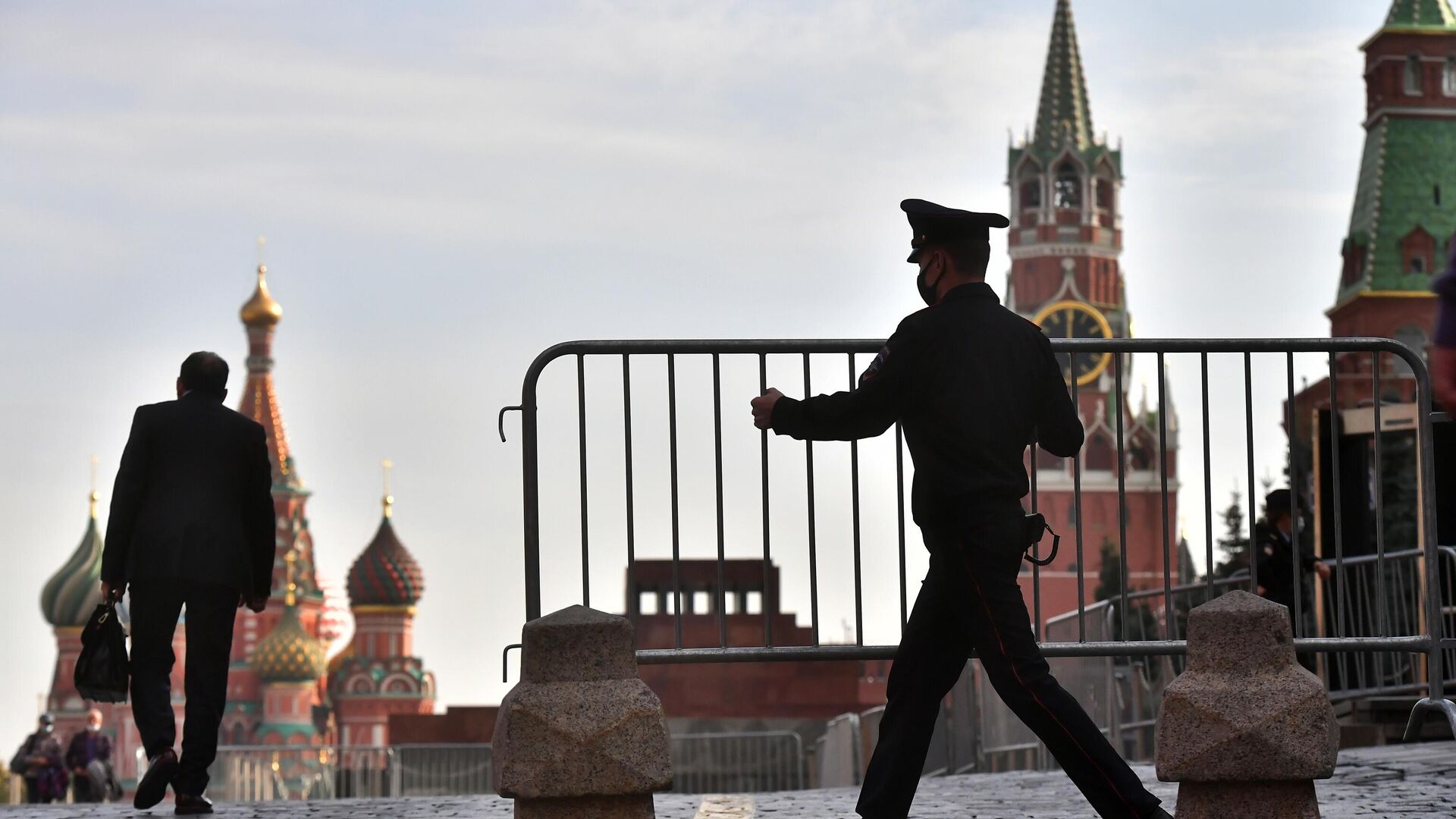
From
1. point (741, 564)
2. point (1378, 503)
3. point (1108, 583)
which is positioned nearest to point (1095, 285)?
point (1108, 583)

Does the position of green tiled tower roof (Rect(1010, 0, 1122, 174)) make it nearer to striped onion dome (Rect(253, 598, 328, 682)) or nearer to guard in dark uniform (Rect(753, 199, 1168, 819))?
striped onion dome (Rect(253, 598, 328, 682))

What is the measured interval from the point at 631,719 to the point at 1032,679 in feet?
3.40

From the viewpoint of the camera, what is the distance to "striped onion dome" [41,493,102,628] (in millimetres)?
118562

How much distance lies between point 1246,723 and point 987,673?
32.5 inches

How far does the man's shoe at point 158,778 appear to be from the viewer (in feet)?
25.8

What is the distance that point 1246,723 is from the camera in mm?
6094

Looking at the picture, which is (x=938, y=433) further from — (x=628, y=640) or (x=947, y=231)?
(x=628, y=640)

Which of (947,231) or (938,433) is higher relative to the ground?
(947,231)

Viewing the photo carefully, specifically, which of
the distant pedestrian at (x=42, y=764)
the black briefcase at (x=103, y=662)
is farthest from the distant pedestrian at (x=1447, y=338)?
the distant pedestrian at (x=42, y=764)

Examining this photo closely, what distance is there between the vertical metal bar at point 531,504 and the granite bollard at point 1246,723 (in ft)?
6.24

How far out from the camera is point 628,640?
6133mm

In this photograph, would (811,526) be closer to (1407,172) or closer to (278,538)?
(1407,172)

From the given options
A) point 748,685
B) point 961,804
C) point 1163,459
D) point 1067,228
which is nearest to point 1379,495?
point 1163,459

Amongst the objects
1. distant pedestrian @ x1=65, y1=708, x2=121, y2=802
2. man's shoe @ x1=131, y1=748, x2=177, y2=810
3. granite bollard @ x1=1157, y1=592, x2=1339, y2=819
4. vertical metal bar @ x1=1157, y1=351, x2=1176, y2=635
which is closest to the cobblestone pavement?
man's shoe @ x1=131, y1=748, x2=177, y2=810
